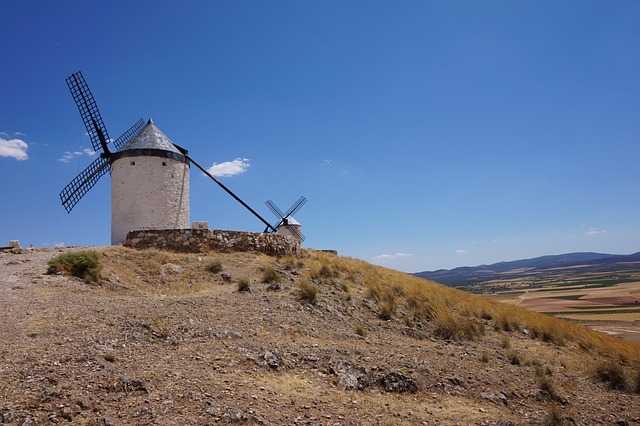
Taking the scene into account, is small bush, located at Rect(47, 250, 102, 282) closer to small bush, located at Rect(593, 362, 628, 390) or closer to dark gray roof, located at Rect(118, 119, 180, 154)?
dark gray roof, located at Rect(118, 119, 180, 154)

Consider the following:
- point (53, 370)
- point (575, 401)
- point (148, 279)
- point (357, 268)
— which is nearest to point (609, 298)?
point (357, 268)

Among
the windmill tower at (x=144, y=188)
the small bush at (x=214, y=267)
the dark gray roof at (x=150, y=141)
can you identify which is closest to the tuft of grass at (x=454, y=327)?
the small bush at (x=214, y=267)

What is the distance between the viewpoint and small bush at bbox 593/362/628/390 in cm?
983

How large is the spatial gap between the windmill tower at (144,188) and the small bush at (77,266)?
6.58 meters

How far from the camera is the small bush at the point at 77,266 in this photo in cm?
1201

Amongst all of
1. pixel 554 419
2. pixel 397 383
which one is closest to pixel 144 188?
pixel 397 383

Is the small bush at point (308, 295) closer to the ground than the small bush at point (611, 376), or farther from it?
farther from it

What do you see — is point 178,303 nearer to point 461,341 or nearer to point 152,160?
point 461,341

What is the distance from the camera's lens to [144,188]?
19109 millimetres

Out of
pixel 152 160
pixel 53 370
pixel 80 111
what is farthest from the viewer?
pixel 80 111

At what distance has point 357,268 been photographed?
58.3 ft

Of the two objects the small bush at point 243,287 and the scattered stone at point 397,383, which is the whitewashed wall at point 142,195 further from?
the scattered stone at point 397,383

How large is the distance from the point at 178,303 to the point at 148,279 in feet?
13.2

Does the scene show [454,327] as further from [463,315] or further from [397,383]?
[397,383]
